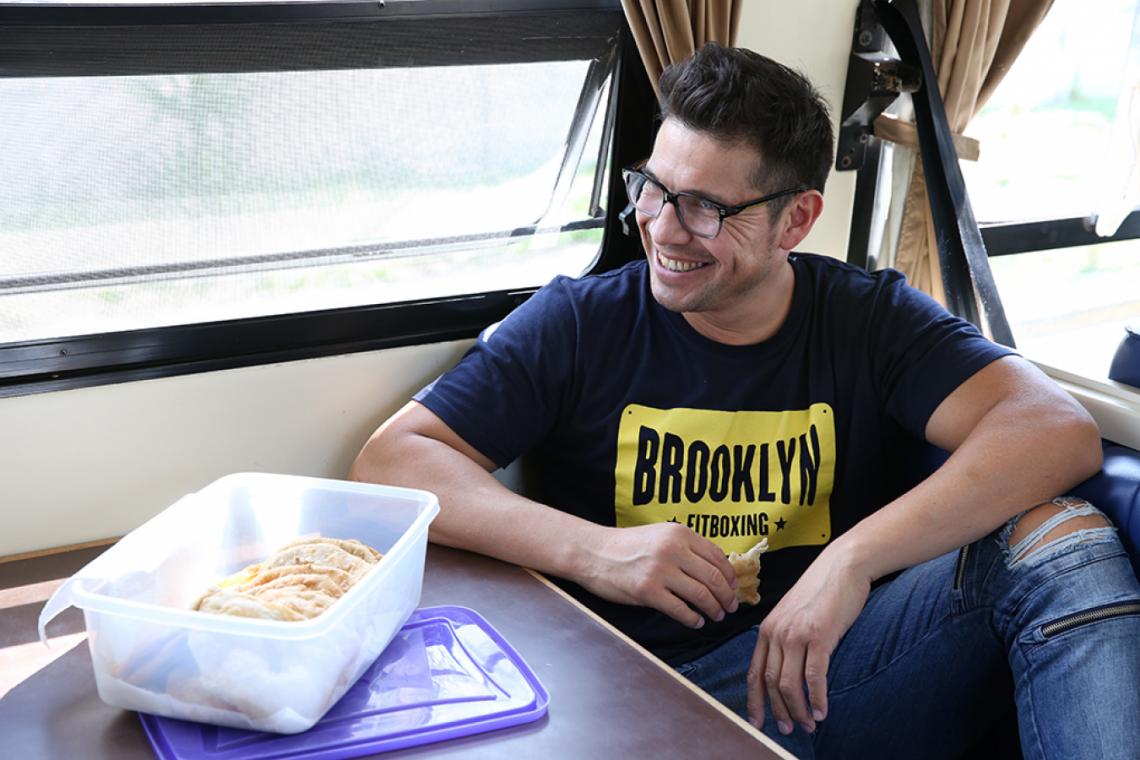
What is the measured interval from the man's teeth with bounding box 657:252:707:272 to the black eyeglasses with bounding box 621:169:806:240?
0.16 feet

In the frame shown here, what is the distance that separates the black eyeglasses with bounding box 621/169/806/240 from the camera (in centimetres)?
183

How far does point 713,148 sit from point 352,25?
0.63 m

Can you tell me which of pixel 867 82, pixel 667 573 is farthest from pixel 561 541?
pixel 867 82

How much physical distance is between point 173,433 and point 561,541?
0.69 meters

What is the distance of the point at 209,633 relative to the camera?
122 cm

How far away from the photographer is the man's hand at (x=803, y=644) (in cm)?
160

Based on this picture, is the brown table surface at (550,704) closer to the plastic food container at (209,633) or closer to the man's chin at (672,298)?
the plastic food container at (209,633)

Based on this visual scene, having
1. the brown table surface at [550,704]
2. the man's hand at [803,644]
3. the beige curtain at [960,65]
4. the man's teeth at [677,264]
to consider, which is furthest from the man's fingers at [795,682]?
the beige curtain at [960,65]

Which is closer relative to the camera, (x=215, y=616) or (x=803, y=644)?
(x=215, y=616)

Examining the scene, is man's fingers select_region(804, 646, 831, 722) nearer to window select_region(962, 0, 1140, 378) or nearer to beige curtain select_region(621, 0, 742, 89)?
beige curtain select_region(621, 0, 742, 89)

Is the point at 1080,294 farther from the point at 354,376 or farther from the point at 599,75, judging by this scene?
the point at 354,376

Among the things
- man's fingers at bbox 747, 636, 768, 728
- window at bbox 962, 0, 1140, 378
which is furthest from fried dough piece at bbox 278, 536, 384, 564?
window at bbox 962, 0, 1140, 378

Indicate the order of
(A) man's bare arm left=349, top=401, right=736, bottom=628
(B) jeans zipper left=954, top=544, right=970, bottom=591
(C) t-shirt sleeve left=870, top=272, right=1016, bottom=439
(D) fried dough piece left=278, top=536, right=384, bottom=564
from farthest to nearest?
(C) t-shirt sleeve left=870, top=272, right=1016, bottom=439 < (B) jeans zipper left=954, top=544, right=970, bottom=591 < (A) man's bare arm left=349, top=401, right=736, bottom=628 < (D) fried dough piece left=278, top=536, right=384, bottom=564

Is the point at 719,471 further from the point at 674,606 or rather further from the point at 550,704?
the point at 550,704
